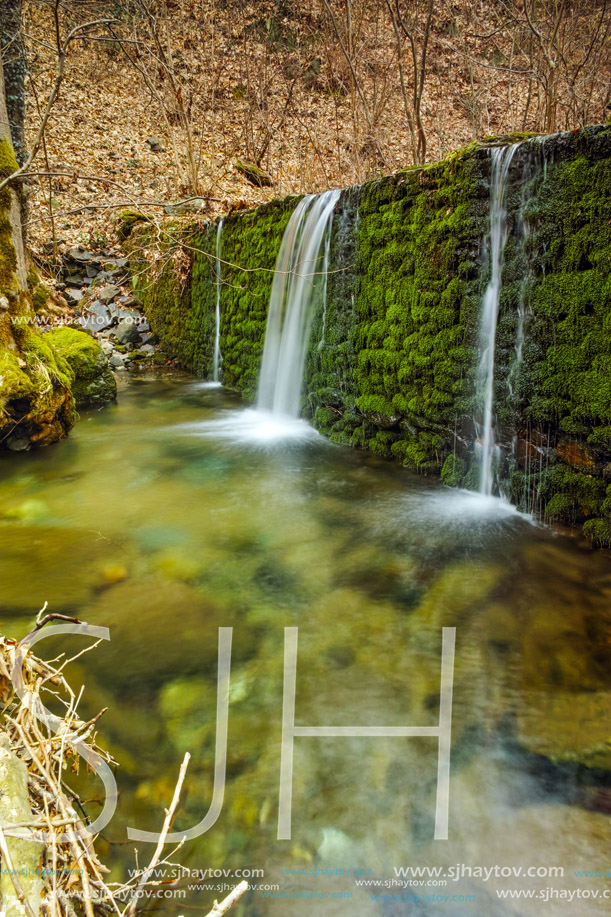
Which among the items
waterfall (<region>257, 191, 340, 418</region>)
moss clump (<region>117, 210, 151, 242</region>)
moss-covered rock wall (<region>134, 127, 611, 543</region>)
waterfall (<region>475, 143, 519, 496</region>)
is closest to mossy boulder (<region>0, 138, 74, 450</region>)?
moss-covered rock wall (<region>134, 127, 611, 543</region>)

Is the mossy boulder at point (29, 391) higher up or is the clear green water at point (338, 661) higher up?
the mossy boulder at point (29, 391)

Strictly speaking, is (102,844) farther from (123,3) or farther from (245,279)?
(123,3)

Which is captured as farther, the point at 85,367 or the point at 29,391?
the point at 85,367

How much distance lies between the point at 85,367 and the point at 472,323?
6.19m

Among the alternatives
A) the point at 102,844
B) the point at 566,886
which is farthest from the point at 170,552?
the point at 566,886

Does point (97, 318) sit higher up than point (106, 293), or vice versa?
point (106, 293)

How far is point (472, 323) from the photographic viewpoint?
4457 mm

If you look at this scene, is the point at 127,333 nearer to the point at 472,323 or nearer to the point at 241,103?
the point at 472,323

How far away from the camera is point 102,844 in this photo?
1.78 m

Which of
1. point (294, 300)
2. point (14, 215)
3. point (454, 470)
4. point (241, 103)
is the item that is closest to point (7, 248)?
point (14, 215)

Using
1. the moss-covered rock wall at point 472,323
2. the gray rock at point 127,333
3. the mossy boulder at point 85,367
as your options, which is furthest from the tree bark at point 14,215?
the gray rock at point 127,333

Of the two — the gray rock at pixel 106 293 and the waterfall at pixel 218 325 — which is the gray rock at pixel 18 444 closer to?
the waterfall at pixel 218 325

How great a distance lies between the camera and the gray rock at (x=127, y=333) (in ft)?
40.6

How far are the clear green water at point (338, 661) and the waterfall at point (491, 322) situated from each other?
428 millimetres
